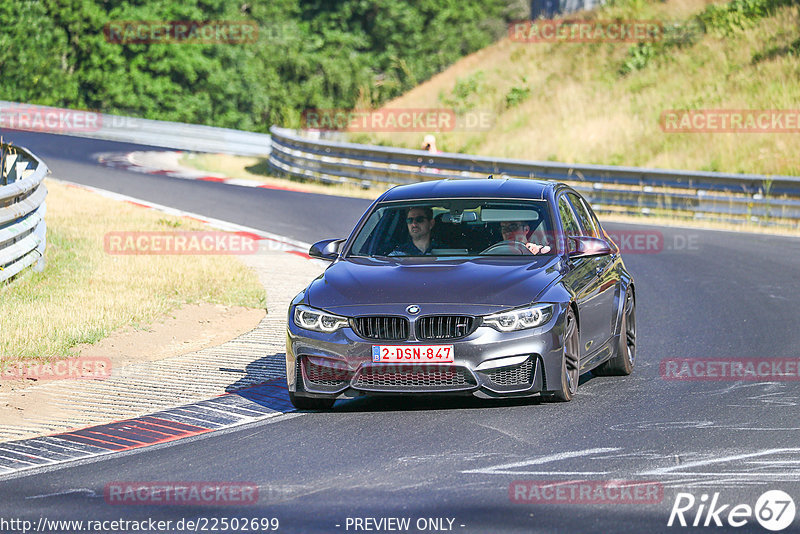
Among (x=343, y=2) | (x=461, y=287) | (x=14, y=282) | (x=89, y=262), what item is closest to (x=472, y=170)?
(x=89, y=262)

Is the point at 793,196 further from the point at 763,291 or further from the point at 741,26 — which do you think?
the point at 741,26

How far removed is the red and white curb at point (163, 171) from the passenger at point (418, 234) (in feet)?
64.8

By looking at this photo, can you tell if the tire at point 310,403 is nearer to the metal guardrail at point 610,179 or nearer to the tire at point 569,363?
the tire at point 569,363

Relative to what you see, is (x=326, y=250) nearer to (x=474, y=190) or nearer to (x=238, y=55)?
(x=474, y=190)

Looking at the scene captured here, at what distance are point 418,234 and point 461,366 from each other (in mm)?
1607

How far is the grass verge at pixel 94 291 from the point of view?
36.7 feet

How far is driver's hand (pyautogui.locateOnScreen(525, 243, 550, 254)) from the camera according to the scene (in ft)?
30.3

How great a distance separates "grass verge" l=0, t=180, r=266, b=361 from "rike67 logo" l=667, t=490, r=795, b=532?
630 cm

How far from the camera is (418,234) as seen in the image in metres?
9.40

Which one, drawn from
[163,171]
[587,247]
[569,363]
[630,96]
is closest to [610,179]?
[630,96]

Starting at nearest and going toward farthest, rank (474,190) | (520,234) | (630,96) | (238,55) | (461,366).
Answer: (461,366)
(520,234)
(474,190)
(630,96)
(238,55)

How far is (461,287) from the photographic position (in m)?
8.38

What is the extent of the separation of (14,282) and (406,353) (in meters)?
6.79

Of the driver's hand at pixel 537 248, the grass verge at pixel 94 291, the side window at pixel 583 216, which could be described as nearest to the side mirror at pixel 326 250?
the driver's hand at pixel 537 248
